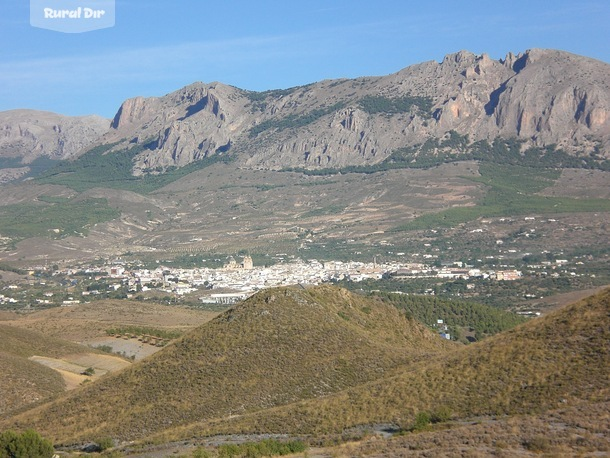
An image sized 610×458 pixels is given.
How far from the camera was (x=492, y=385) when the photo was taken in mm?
42594

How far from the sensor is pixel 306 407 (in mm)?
45562

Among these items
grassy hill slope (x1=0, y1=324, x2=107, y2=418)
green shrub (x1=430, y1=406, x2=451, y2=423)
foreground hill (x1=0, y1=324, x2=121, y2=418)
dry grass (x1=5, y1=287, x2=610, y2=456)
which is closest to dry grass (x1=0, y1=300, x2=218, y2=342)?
foreground hill (x1=0, y1=324, x2=121, y2=418)

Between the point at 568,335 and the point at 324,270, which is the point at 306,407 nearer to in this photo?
the point at 568,335

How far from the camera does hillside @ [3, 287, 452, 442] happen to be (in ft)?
163

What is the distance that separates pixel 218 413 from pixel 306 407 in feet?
18.4

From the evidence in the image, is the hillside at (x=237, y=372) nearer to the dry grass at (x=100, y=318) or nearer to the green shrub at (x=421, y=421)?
the green shrub at (x=421, y=421)

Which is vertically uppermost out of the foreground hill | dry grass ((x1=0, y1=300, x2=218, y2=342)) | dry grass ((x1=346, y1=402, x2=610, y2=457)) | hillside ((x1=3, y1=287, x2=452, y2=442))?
dry grass ((x1=346, y1=402, x2=610, y2=457))

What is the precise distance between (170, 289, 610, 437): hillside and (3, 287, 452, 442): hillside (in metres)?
3.45

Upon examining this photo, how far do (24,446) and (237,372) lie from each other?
51.3 feet

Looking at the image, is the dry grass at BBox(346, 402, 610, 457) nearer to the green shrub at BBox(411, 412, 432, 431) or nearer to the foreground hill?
the green shrub at BBox(411, 412, 432, 431)

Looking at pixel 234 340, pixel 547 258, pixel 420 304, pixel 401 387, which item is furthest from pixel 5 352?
pixel 547 258

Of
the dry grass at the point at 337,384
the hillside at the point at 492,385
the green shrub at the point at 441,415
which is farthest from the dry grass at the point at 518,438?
the hillside at the point at 492,385

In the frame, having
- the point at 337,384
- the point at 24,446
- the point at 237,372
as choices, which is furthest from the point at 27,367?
the point at 24,446

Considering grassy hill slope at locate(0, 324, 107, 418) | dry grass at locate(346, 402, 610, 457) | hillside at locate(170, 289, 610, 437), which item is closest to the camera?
dry grass at locate(346, 402, 610, 457)
